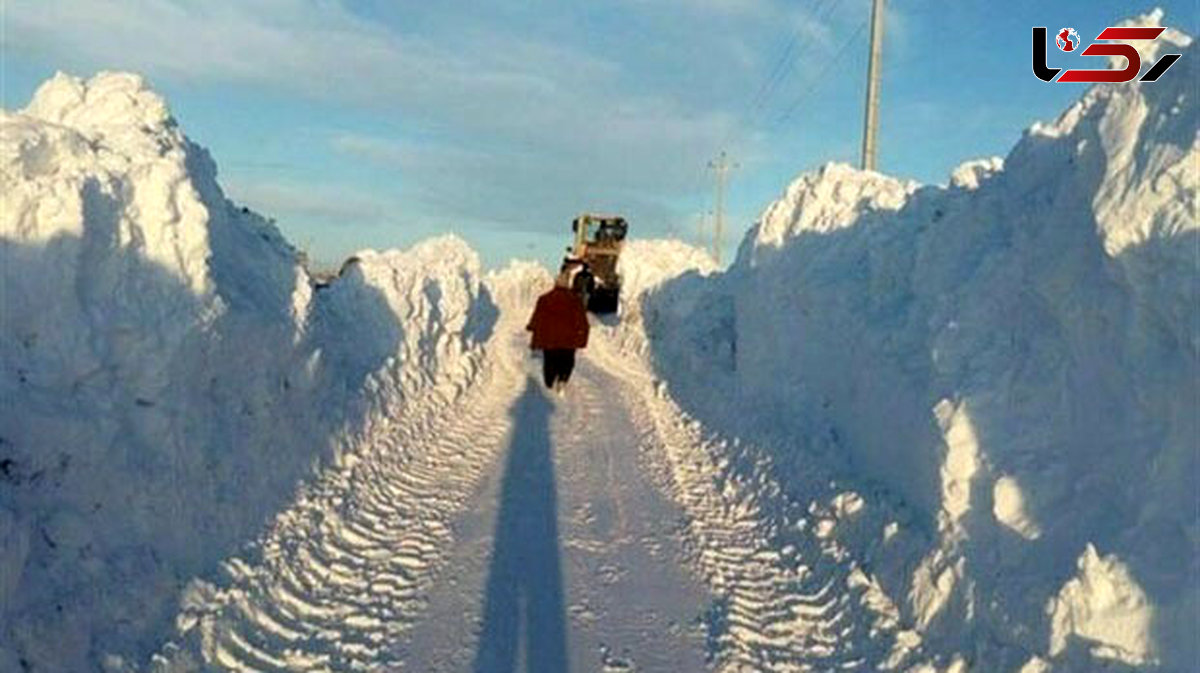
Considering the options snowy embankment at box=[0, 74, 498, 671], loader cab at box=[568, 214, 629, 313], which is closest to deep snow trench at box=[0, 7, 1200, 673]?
snowy embankment at box=[0, 74, 498, 671]

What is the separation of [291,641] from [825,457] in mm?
5796

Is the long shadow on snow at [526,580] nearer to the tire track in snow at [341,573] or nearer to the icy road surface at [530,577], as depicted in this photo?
the icy road surface at [530,577]

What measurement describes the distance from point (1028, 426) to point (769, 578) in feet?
7.21

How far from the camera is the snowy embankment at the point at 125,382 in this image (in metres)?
5.11

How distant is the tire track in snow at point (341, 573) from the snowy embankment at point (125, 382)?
22 cm

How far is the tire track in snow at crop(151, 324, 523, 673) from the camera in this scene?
5.46 m

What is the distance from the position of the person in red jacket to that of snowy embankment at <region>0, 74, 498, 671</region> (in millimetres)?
6259

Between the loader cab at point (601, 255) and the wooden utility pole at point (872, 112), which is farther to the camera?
the loader cab at point (601, 255)

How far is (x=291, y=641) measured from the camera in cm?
570

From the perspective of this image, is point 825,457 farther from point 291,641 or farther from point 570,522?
point 291,641

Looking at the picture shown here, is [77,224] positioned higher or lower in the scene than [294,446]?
higher

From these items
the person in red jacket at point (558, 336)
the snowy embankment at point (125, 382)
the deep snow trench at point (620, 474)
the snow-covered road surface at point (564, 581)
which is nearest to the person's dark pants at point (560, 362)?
the person in red jacket at point (558, 336)

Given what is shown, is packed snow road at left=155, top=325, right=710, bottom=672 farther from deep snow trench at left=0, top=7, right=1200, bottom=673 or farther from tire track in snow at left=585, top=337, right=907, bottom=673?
tire track in snow at left=585, top=337, right=907, bottom=673

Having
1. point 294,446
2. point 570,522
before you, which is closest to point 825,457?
point 570,522
